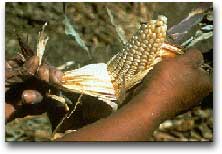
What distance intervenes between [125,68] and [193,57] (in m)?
0.24

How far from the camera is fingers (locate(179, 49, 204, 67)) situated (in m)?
1.70

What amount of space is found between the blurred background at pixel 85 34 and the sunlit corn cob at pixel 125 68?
35 millimetres

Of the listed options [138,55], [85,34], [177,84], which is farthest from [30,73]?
[177,84]

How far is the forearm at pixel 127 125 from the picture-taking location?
1.50 m

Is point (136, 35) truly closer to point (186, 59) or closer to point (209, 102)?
point (186, 59)

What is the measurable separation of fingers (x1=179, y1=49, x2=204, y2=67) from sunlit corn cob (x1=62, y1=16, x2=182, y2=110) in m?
0.03

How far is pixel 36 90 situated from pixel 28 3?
1.05 feet

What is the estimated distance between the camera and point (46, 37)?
1.77 metres

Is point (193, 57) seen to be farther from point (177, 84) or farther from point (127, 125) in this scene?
point (127, 125)

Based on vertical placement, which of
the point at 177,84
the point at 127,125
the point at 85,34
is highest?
the point at 85,34

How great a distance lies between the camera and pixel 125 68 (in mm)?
1685

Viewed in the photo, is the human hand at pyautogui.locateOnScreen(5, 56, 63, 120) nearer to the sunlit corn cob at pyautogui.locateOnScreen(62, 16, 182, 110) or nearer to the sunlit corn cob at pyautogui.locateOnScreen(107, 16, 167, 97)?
the sunlit corn cob at pyautogui.locateOnScreen(62, 16, 182, 110)

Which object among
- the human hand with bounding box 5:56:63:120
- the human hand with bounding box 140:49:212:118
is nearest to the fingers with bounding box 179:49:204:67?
the human hand with bounding box 140:49:212:118

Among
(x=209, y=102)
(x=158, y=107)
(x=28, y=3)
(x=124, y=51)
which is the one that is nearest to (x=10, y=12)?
(x=28, y=3)
